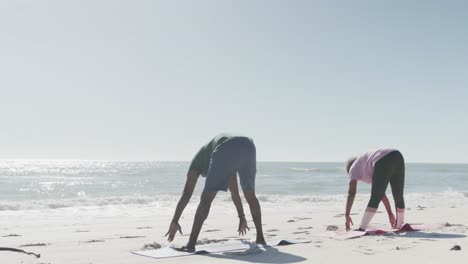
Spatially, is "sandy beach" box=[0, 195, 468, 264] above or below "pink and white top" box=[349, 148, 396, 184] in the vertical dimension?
below

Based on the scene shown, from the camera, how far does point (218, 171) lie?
5.09 meters

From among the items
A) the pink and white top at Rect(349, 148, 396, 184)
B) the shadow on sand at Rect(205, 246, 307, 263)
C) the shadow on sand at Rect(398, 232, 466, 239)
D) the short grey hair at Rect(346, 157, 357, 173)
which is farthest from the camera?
the short grey hair at Rect(346, 157, 357, 173)

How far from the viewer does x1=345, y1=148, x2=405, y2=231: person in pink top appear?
6633mm

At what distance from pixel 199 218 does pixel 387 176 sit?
3080 mm

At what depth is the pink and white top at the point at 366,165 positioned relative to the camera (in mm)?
6816

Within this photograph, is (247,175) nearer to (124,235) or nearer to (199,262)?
(199,262)

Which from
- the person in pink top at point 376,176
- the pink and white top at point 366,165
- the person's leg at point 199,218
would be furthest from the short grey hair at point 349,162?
the person's leg at point 199,218

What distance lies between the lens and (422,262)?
4395 mm

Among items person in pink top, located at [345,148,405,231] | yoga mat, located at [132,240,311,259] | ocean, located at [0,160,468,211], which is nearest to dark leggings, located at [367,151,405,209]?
person in pink top, located at [345,148,405,231]

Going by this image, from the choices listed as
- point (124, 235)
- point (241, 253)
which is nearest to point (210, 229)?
point (124, 235)

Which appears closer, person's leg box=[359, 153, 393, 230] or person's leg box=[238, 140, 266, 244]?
person's leg box=[238, 140, 266, 244]

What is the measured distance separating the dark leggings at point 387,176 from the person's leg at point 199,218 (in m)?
2.63

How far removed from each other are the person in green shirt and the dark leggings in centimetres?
205

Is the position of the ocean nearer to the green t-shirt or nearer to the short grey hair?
the short grey hair
